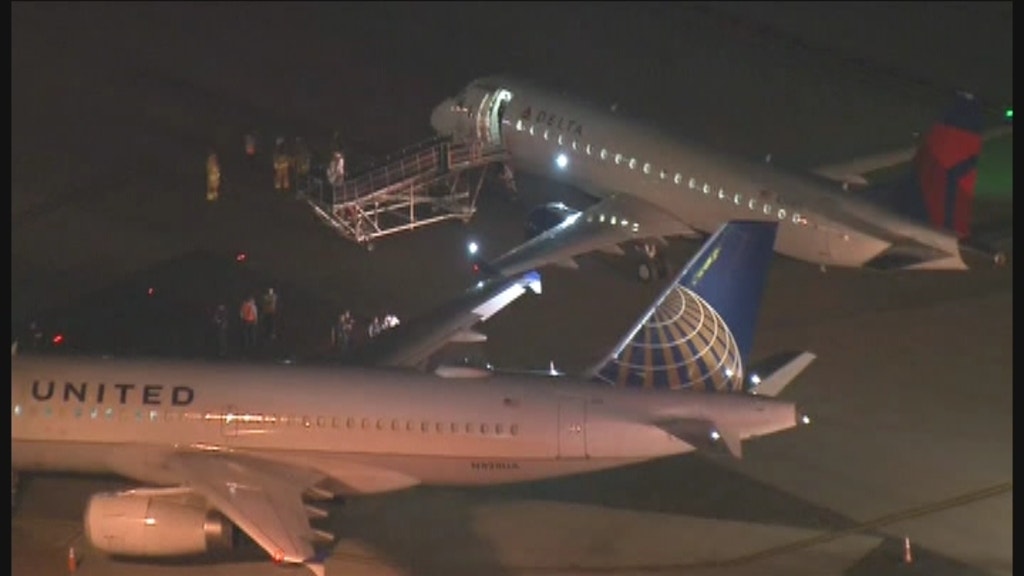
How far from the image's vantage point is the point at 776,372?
29.5 metres

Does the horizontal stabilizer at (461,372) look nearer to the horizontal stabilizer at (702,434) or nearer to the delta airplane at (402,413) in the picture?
the delta airplane at (402,413)

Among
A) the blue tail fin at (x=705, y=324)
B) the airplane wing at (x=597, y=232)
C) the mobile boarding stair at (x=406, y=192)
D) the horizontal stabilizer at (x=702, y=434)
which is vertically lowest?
the horizontal stabilizer at (x=702, y=434)

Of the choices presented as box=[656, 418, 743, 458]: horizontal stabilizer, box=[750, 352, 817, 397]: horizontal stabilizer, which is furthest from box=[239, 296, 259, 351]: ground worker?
box=[656, 418, 743, 458]: horizontal stabilizer

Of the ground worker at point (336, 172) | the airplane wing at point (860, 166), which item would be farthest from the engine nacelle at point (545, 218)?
the airplane wing at point (860, 166)

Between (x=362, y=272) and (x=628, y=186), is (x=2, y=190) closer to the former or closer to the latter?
(x=362, y=272)

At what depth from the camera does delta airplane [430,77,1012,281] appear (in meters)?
40.3

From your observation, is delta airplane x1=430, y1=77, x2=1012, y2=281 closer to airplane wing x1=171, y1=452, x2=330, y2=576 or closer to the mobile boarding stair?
the mobile boarding stair

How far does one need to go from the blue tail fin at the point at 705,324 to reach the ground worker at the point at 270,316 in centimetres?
1226

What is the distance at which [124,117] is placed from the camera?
5662cm

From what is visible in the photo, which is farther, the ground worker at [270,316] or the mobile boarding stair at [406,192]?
the mobile boarding stair at [406,192]

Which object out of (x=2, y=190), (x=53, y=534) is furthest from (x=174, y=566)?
(x=2, y=190)

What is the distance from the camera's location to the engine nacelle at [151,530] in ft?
86.0

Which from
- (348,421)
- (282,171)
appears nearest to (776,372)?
(348,421)

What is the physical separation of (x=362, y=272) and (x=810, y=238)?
11595 millimetres
